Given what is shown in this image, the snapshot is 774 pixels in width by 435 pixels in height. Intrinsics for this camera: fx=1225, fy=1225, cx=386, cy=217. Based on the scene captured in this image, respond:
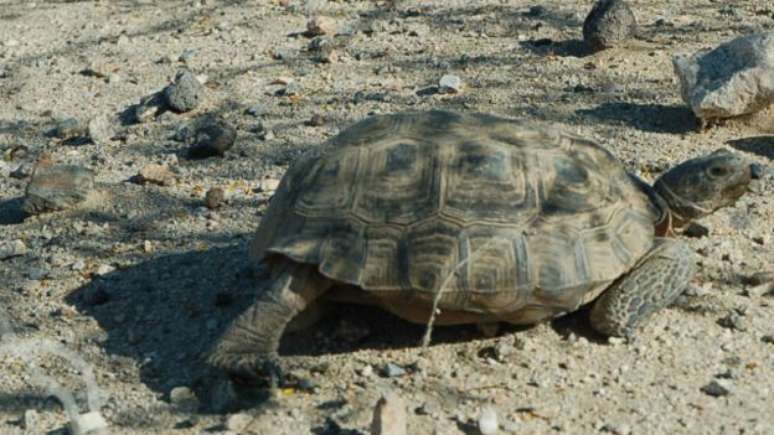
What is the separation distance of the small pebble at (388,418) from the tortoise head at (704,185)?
74.9 inches

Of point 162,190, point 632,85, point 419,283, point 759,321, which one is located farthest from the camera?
point 632,85

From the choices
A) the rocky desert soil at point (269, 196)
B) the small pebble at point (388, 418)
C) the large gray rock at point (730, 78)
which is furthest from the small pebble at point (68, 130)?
the small pebble at point (388, 418)

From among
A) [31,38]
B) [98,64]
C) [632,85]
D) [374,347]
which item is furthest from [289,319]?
[31,38]

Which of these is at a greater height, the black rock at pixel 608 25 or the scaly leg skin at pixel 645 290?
the black rock at pixel 608 25

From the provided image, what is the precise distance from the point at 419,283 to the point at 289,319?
576 mm

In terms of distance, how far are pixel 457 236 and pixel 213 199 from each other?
198 centimetres

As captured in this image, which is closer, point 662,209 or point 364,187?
point 364,187

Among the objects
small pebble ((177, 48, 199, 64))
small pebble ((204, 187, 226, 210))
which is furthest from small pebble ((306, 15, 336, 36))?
small pebble ((204, 187, 226, 210))

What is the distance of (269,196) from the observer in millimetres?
6590

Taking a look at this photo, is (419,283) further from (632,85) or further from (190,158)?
(632,85)

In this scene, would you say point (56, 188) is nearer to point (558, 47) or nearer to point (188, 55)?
point (188, 55)

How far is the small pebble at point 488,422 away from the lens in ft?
14.9

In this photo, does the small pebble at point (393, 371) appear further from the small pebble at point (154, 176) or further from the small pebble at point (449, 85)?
the small pebble at point (449, 85)

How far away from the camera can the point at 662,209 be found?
5.48 metres
